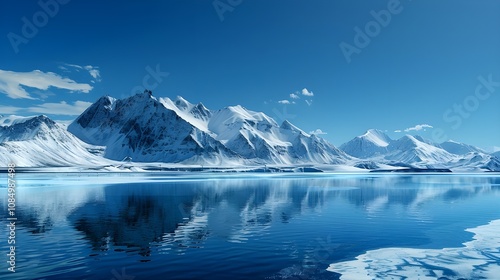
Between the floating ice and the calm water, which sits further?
the calm water

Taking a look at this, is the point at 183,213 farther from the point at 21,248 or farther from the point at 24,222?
the point at 21,248

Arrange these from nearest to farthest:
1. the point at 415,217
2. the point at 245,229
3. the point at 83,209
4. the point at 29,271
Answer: the point at 29,271 < the point at 245,229 < the point at 415,217 < the point at 83,209

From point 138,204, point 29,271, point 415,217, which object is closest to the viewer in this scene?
point 29,271

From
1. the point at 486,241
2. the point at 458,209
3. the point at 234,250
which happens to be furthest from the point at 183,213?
the point at 458,209

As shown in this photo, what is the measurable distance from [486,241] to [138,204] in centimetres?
4695

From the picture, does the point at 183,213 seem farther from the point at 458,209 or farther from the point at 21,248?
the point at 458,209

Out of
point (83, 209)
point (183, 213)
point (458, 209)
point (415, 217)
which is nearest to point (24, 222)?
point (83, 209)

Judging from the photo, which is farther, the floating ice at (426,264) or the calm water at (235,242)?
the calm water at (235,242)

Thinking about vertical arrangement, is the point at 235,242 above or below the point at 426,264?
above

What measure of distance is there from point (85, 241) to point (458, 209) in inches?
1991

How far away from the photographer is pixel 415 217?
157 ft

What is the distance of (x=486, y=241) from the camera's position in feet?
110

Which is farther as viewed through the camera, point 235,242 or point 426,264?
point 235,242

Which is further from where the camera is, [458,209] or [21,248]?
[458,209]
